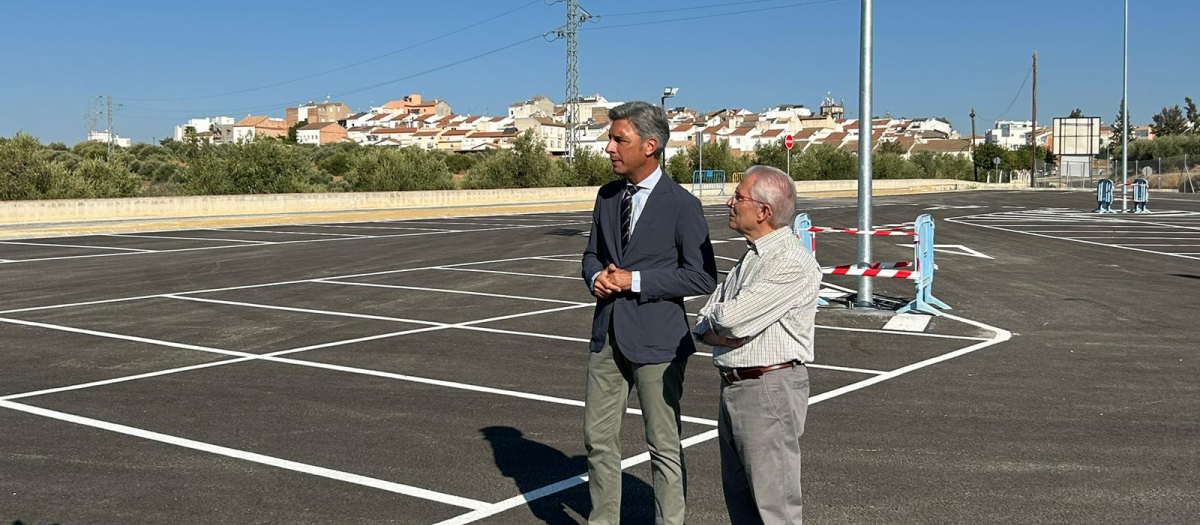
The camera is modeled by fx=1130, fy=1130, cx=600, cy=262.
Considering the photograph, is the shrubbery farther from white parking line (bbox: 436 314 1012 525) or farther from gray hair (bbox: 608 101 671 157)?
gray hair (bbox: 608 101 671 157)

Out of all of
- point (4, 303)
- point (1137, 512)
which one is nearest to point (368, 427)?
point (1137, 512)

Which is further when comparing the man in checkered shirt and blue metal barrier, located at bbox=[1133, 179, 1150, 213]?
blue metal barrier, located at bbox=[1133, 179, 1150, 213]

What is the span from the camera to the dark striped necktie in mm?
4473

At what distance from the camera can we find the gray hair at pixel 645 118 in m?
4.38

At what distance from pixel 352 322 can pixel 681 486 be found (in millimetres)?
7686

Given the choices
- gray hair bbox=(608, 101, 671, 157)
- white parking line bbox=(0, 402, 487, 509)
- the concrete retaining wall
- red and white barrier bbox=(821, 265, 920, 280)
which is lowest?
white parking line bbox=(0, 402, 487, 509)

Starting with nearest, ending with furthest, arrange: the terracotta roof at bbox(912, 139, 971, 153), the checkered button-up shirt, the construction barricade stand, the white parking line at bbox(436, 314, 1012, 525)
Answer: the checkered button-up shirt → the white parking line at bbox(436, 314, 1012, 525) → the construction barricade stand → the terracotta roof at bbox(912, 139, 971, 153)

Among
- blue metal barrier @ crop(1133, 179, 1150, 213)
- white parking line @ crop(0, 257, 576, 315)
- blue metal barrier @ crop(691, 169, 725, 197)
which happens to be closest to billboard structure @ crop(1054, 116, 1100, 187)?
blue metal barrier @ crop(691, 169, 725, 197)

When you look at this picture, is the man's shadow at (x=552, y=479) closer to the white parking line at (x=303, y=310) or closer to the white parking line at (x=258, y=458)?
the white parking line at (x=258, y=458)

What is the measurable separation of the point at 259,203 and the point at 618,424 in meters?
32.4

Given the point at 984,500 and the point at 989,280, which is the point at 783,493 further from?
the point at 989,280

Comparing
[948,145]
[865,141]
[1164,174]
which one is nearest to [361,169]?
[865,141]

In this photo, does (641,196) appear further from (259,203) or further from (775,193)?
(259,203)

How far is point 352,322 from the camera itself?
1156 centimetres
